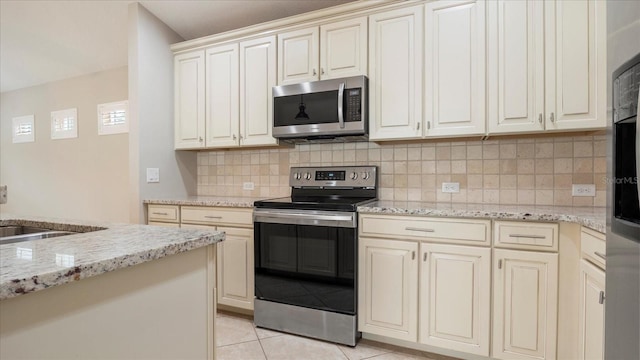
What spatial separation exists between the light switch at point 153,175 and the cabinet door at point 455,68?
2.30m

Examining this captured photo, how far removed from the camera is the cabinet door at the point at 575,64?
1889 millimetres

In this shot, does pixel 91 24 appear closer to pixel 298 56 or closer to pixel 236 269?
pixel 298 56

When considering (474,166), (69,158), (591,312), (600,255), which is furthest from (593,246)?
(69,158)

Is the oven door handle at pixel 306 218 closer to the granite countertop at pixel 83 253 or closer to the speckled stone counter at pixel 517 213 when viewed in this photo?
the speckled stone counter at pixel 517 213

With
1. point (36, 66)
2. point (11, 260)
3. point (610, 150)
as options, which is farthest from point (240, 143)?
point (36, 66)

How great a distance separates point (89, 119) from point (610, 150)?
4.90 m

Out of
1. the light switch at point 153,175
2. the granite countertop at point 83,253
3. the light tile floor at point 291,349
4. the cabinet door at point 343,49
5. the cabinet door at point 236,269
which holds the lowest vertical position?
the light tile floor at point 291,349

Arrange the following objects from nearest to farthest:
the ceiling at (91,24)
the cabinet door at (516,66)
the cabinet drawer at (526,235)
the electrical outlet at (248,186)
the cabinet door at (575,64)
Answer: the cabinet drawer at (526,235)
the cabinet door at (575,64)
the cabinet door at (516,66)
the ceiling at (91,24)
the electrical outlet at (248,186)

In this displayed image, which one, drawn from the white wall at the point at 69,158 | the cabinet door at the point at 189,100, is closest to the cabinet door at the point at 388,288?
the cabinet door at the point at 189,100

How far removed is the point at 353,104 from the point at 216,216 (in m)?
1.36

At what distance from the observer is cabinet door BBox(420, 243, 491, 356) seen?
190 centimetres

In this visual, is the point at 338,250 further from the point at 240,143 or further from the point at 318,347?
the point at 240,143

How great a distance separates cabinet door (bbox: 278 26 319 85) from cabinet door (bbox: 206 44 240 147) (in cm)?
44

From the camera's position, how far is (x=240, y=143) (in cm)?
291
